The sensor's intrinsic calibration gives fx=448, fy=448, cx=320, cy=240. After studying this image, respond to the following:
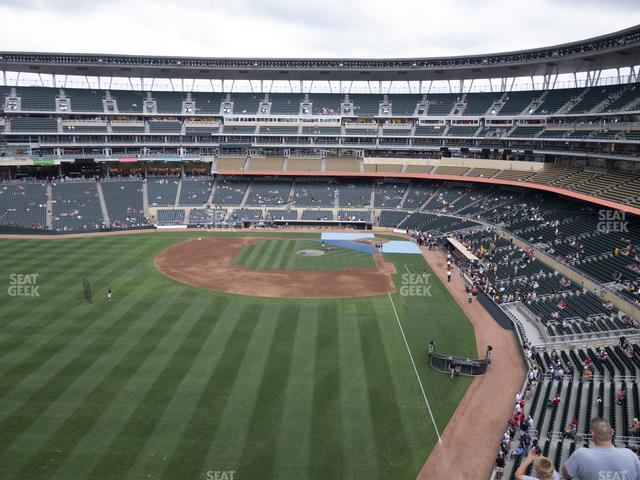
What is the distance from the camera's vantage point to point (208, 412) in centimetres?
2084

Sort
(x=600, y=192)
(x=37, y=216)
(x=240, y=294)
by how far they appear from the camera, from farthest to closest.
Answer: (x=37, y=216)
(x=600, y=192)
(x=240, y=294)

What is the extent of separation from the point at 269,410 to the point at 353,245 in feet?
119

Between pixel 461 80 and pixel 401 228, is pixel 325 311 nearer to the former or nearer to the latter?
pixel 401 228

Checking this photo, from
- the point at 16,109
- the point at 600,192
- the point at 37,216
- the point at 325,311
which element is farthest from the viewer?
the point at 16,109

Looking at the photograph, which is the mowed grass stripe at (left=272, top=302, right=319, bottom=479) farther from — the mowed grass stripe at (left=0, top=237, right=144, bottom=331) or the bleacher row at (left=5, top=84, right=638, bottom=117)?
the bleacher row at (left=5, top=84, right=638, bottom=117)

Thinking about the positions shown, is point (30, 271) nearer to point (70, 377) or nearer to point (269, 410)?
point (70, 377)

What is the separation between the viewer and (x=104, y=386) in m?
22.8

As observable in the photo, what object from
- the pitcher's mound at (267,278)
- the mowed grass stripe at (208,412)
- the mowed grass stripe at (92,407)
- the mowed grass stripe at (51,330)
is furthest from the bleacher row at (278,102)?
the mowed grass stripe at (92,407)

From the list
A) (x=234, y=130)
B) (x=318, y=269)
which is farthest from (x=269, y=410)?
(x=234, y=130)

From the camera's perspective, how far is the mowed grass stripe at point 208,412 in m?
17.5

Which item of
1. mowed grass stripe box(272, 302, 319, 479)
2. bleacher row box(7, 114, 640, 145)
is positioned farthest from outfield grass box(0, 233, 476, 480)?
bleacher row box(7, 114, 640, 145)

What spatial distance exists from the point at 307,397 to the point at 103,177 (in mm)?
69865

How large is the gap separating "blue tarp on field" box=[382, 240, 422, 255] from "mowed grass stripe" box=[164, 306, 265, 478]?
26.8 m

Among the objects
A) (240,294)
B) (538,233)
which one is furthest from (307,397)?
(538,233)
